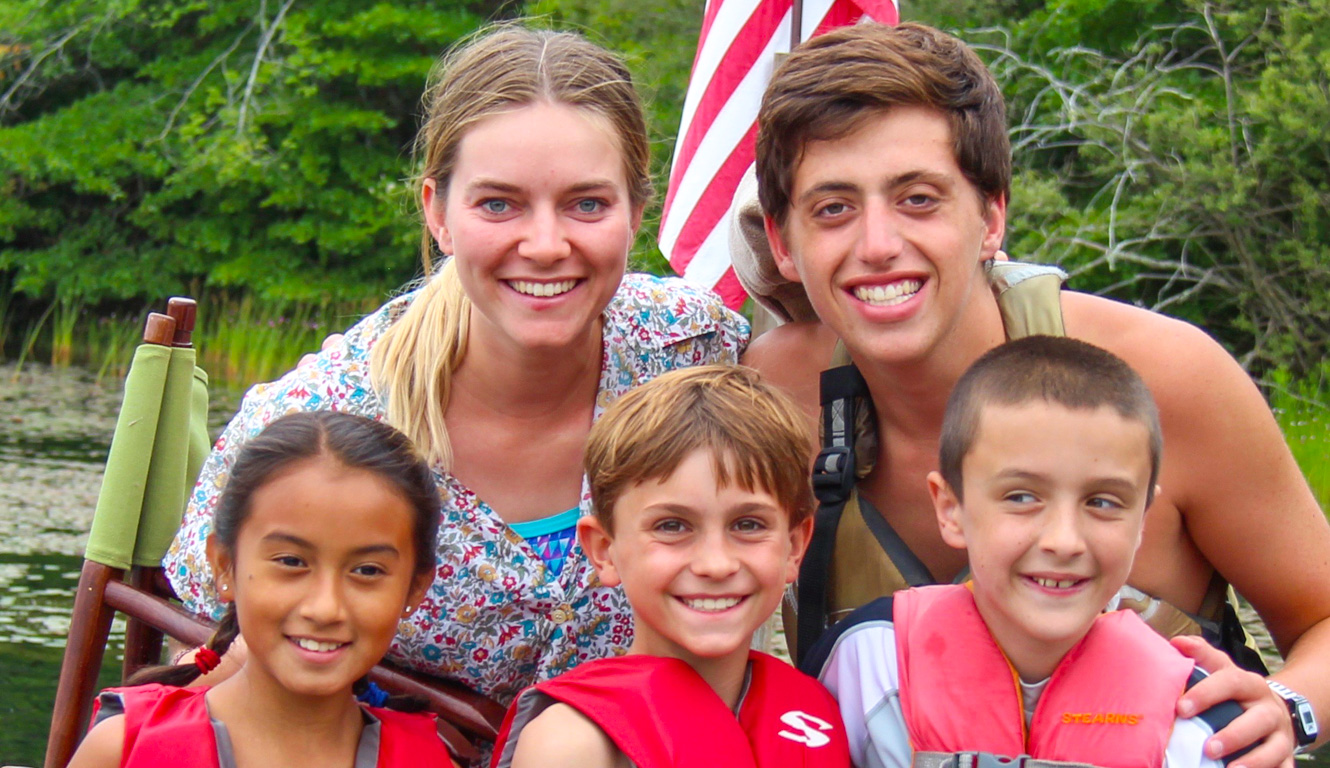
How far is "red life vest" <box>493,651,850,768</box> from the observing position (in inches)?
91.0

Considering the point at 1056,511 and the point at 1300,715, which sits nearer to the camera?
the point at 1056,511

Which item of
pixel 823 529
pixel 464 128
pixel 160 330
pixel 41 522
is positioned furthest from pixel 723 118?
pixel 41 522

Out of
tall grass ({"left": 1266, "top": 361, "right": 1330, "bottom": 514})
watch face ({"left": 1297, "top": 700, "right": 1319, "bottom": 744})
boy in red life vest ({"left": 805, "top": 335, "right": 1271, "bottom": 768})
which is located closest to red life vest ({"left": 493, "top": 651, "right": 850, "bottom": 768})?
boy in red life vest ({"left": 805, "top": 335, "right": 1271, "bottom": 768})

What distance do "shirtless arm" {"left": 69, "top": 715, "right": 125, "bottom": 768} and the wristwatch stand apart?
195cm

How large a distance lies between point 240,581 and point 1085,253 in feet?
33.4

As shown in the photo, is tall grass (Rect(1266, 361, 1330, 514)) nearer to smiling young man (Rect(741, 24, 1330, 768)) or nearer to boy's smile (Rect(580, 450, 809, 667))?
smiling young man (Rect(741, 24, 1330, 768))

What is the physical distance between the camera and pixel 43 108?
68.0 feet

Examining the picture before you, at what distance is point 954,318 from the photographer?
289 centimetres

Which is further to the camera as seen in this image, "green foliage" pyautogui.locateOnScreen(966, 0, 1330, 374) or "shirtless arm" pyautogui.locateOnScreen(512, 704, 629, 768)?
"green foliage" pyautogui.locateOnScreen(966, 0, 1330, 374)

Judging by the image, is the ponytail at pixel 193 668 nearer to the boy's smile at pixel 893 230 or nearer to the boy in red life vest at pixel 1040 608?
the boy in red life vest at pixel 1040 608

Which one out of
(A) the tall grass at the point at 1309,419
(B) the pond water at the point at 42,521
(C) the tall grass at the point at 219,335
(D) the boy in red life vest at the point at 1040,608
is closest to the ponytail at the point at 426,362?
(D) the boy in red life vest at the point at 1040,608

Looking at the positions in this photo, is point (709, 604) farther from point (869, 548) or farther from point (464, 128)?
point (464, 128)

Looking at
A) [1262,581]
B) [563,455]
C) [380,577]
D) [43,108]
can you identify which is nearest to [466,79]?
[563,455]

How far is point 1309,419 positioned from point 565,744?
8.61 metres
